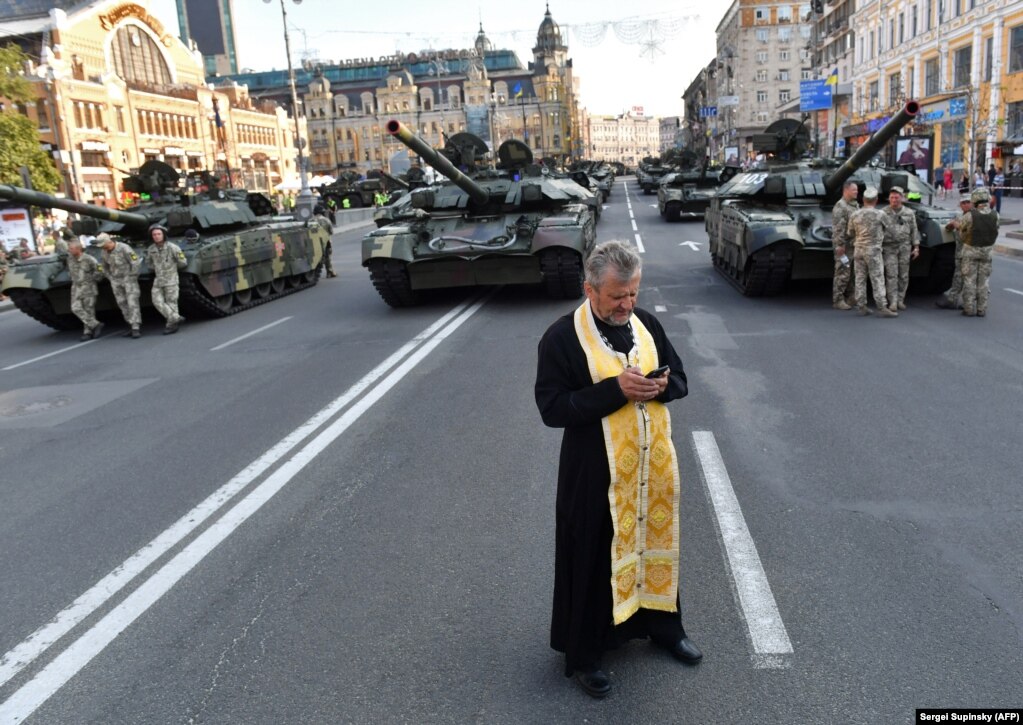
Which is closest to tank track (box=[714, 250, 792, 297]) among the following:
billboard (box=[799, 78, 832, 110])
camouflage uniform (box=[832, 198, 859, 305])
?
camouflage uniform (box=[832, 198, 859, 305])

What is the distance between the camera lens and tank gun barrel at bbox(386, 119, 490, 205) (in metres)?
11.1

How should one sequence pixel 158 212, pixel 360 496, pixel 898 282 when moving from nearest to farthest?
pixel 360 496
pixel 898 282
pixel 158 212

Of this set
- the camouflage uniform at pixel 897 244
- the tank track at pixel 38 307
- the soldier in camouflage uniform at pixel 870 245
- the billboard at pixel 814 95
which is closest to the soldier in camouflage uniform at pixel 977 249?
the camouflage uniform at pixel 897 244

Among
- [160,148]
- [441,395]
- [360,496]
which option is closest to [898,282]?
[441,395]

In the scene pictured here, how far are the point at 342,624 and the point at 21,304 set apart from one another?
11.8m

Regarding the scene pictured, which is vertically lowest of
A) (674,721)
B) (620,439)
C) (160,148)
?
(674,721)

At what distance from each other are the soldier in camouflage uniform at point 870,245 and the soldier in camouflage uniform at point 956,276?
935 mm

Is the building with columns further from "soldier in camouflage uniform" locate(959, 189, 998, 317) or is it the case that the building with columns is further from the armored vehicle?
"soldier in camouflage uniform" locate(959, 189, 998, 317)

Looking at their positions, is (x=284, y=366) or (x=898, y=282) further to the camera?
(x=898, y=282)

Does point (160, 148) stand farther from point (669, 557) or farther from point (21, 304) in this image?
point (669, 557)

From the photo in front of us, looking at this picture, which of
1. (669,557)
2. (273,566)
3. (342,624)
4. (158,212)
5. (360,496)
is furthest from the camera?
(158,212)

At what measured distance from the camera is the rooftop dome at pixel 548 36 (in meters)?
120

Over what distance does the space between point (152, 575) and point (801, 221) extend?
10394 mm

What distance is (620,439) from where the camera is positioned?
3.41 meters
